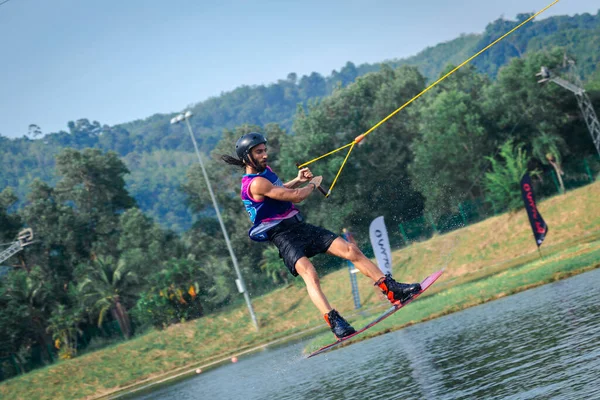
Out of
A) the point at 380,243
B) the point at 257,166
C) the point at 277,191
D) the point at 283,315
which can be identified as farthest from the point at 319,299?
the point at 283,315

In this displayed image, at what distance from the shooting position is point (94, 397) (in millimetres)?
35344

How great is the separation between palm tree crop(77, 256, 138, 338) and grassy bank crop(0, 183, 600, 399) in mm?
8366

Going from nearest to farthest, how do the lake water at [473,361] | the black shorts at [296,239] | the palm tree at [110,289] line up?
the lake water at [473,361] < the black shorts at [296,239] < the palm tree at [110,289]

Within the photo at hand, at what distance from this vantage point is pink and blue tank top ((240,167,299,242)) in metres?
9.48

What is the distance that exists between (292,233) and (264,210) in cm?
54

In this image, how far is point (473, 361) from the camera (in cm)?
1096

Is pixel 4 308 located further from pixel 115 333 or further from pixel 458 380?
pixel 458 380

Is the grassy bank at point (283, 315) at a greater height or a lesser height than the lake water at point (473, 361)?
lesser

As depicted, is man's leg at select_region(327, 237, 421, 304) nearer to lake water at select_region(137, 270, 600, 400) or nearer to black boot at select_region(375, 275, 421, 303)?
black boot at select_region(375, 275, 421, 303)

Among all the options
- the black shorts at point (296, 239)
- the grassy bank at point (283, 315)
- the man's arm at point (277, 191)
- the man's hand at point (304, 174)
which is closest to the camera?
the man's arm at point (277, 191)

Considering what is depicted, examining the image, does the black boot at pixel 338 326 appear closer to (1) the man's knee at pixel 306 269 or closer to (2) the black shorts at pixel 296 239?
(1) the man's knee at pixel 306 269

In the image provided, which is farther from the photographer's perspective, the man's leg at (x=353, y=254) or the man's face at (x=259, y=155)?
the man's leg at (x=353, y=254)

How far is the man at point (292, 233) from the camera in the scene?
9453 mm

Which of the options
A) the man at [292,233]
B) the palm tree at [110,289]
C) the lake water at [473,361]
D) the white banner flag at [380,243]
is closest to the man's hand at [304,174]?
the man at [292,233]
